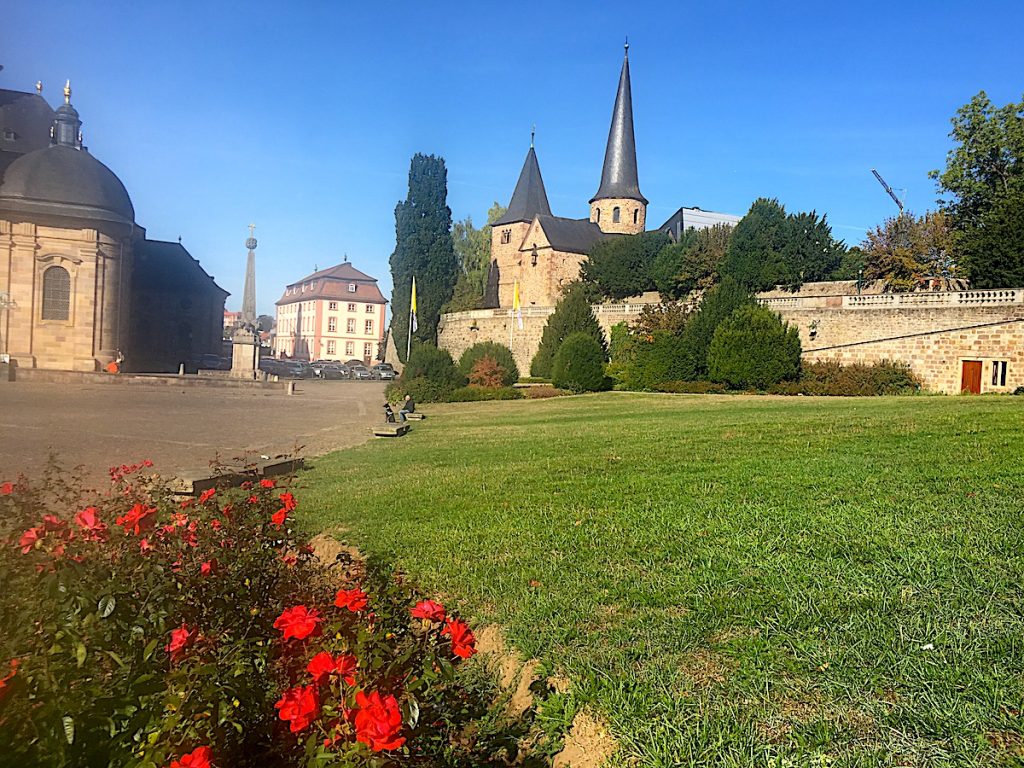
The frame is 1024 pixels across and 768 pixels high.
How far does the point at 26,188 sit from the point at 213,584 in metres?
3.73

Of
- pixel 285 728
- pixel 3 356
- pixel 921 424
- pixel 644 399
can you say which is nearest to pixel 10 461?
pixel 3 356

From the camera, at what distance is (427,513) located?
665 cm

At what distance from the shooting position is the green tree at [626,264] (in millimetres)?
44562

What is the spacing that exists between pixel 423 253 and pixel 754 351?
1115 inches

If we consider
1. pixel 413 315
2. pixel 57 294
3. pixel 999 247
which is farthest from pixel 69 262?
pixel 413 315

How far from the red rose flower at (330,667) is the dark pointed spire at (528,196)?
178 ft

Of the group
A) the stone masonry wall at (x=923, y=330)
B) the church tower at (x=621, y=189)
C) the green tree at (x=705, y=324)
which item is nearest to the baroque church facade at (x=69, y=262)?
the green tree at (x=705, y=324)

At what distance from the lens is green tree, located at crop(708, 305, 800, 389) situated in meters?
27.0

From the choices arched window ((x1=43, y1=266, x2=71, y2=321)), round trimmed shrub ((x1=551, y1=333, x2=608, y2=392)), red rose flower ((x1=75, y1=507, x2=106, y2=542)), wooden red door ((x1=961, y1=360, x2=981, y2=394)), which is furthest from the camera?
round trimmed shrub ((x1=551, y1=333, x2=608, y2=392))

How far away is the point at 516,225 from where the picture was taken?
183 ft

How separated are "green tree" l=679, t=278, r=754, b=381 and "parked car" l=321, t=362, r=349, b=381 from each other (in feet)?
69.3

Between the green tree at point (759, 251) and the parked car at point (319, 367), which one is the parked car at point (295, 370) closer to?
the parked car at point (319, 367)

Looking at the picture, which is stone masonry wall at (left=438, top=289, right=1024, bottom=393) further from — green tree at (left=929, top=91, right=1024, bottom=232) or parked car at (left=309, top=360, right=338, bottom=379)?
parked car at (left=309, top=360, right=338, bottom=379)

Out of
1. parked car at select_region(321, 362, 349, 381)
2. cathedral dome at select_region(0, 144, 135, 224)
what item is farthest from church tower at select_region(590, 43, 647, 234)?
cathedral dome at select_region(0, 144, 135, 224)
